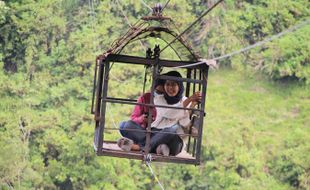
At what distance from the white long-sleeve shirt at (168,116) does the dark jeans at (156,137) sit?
0.12 ft

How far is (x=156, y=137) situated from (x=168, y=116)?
0.52 feet

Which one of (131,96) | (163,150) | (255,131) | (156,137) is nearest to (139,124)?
(156,137)

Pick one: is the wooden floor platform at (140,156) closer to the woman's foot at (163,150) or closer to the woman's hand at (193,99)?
the woman's foot at (163,150)

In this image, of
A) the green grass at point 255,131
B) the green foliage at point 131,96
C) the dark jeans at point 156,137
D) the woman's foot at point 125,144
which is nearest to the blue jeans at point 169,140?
the dark jeans at point 156,137

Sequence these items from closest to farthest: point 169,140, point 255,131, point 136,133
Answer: point 169,140 → point 136,133 → point 255,131

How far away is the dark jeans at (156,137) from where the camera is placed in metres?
5.57

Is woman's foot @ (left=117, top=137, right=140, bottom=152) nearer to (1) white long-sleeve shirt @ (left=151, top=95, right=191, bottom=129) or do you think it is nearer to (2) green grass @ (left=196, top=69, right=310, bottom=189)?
(1) white long-sleeve shirt @ (left=151, top=95, right=191, bottom=129)

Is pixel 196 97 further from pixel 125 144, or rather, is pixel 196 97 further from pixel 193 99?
pixel 125 144

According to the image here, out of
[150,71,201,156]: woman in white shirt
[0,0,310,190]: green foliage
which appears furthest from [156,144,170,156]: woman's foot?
[0,0,310,190]: green foliage

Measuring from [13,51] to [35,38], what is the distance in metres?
0.45

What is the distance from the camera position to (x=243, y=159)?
13414 millimetres

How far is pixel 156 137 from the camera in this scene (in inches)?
220

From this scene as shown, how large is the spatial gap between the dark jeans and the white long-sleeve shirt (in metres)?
0.04

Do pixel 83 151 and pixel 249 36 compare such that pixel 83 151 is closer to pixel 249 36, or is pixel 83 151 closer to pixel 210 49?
pixel 210 49
